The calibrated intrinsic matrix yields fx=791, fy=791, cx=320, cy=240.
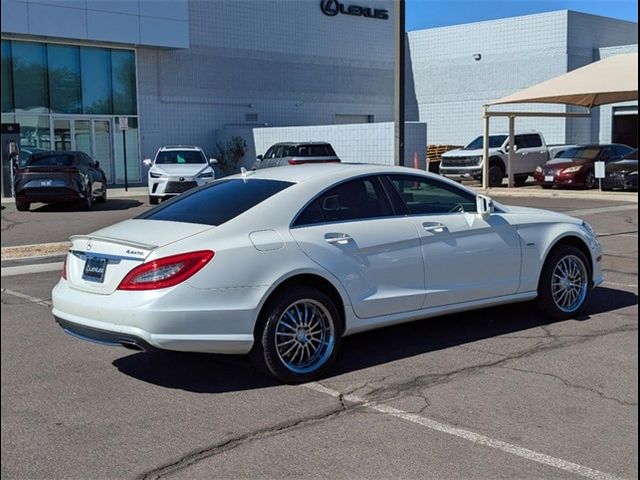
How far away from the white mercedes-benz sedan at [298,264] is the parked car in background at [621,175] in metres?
18.4

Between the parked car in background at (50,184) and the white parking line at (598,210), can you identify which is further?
the parked car in background at (50,184)

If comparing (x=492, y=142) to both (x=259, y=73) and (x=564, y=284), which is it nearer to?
(x=259, y=73)

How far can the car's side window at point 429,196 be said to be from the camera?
6703 mm

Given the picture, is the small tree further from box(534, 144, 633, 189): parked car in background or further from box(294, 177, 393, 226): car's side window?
box(294, 177, 393, 226): car's side window

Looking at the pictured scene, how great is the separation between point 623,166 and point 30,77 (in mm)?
21010

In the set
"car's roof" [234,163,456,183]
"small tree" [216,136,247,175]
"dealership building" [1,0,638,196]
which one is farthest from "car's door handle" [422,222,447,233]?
"small tree" [216,136,247,175]

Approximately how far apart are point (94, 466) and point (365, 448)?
1486 mm

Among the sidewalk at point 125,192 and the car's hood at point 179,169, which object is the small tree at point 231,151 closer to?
the sidewalk at point 125,192

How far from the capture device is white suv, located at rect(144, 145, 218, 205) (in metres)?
22.2

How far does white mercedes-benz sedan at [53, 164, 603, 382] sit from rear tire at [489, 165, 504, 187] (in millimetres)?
21122

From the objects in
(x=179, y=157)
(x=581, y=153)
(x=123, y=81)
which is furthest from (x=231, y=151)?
(x=581, y=153)

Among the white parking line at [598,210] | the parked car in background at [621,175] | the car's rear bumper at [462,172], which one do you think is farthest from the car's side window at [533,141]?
the white parking line at [598,210]

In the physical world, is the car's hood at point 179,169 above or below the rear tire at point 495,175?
above

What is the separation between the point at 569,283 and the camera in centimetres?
761
